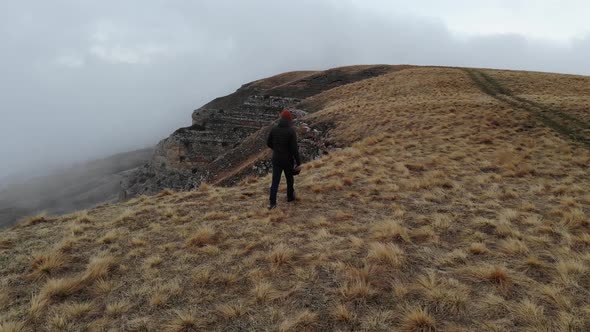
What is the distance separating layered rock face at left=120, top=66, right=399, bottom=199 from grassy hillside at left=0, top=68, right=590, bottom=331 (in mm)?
8990

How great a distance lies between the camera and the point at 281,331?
4.93 meters

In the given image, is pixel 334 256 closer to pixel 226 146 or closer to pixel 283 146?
pixel 283 146

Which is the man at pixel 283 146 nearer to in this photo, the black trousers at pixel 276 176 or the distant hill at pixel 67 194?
the black trousers at pixel 276 176

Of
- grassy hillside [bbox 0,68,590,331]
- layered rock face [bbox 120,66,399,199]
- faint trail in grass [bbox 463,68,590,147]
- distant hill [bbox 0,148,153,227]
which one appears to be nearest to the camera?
grassy hillside [bbox 0,68,590,331]

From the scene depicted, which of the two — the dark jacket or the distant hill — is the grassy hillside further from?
the distant hill

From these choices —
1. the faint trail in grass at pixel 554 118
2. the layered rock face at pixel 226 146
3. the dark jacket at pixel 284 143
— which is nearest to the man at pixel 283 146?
the dark jacket at pixel 284 143

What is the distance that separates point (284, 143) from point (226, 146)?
28591mm

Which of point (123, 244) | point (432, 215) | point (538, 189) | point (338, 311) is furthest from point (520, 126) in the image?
Result: point (123, 244)

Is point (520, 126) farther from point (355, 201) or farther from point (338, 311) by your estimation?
point (338, 311)

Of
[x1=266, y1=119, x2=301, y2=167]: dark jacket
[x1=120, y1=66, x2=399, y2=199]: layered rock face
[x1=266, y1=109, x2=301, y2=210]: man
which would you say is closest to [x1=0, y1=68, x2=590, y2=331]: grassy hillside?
[x1=266, y1=109, x2=301, y2=210]: man

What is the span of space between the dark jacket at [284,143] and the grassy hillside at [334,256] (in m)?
1.56

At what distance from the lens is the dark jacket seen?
1040cm

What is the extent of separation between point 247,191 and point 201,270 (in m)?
6.49

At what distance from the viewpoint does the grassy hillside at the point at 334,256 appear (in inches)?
210
